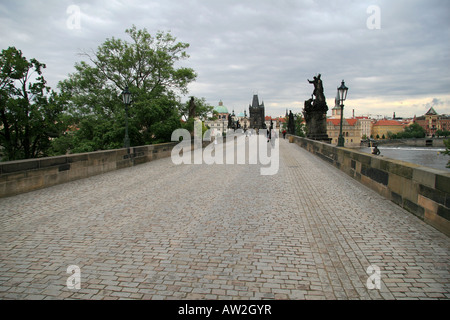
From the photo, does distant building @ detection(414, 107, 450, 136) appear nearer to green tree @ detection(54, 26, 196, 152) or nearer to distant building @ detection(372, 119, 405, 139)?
distant building @ detection(372, 119, 405, 139)

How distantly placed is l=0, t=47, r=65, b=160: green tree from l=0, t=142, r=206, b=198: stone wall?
19141 mm

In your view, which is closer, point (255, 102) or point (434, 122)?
point (434, 122)

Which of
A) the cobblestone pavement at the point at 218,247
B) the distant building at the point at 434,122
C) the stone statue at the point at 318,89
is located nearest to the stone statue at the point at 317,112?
the stone statue at the point at 318,89

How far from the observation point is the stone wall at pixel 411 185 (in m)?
4.44

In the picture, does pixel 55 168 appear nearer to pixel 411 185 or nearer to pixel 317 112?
pixel 411 185

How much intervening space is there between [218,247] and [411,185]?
12.6ft

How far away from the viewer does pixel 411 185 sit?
5.47 metres

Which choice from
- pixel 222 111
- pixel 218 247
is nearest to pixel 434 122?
pixel 222 111

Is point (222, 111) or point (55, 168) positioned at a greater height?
point (222, 111)

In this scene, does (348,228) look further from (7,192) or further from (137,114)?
(137,114)

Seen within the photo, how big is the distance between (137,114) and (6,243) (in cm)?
2052

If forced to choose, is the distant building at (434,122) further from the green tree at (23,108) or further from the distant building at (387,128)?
the green tree at (23,108)

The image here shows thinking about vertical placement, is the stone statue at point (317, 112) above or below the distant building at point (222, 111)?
below

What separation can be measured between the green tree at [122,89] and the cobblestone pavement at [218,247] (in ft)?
58.3
